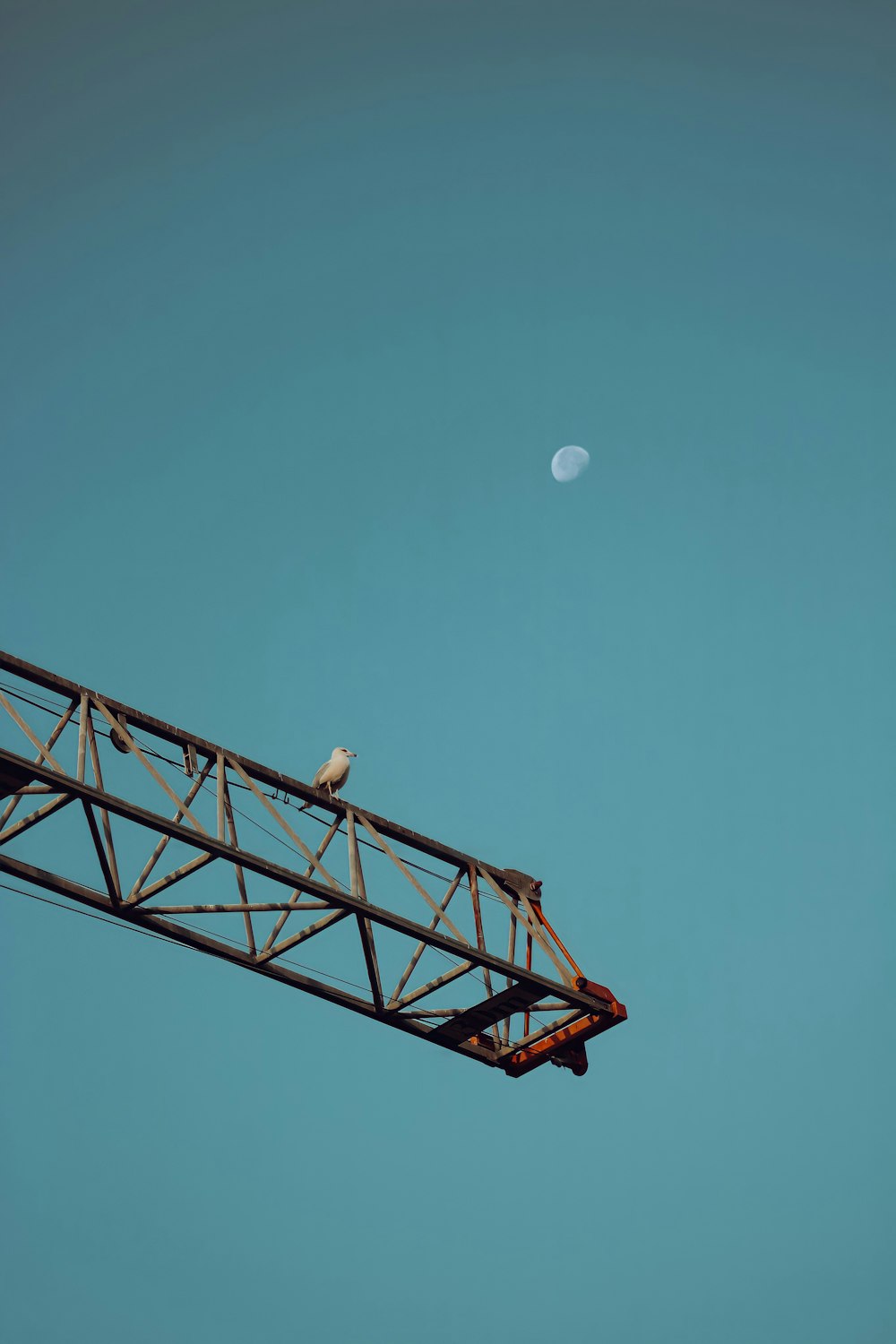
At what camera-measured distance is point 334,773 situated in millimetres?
28141

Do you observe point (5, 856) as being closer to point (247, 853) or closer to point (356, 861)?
point (247, 853)

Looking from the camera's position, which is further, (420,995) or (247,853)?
(420,995)

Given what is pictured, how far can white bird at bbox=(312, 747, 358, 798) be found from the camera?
27984mm

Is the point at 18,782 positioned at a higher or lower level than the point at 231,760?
lower

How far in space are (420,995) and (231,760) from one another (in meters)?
4.08

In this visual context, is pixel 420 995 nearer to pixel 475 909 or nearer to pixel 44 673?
pixel 475 909

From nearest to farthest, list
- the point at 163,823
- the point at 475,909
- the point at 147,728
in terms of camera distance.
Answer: the point at 163,823, the point at 147,728, the point at 475,909

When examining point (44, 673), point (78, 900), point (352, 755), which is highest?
point (352, 755)

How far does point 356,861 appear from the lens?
2661cm

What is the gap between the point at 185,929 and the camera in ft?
84.1

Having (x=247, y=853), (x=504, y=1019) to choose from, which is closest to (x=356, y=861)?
(x=247, y=853)

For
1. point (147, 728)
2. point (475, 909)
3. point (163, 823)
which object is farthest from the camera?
point (475, 909)

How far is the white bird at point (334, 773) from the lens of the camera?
28.0m

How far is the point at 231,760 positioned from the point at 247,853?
1732 millimetres
